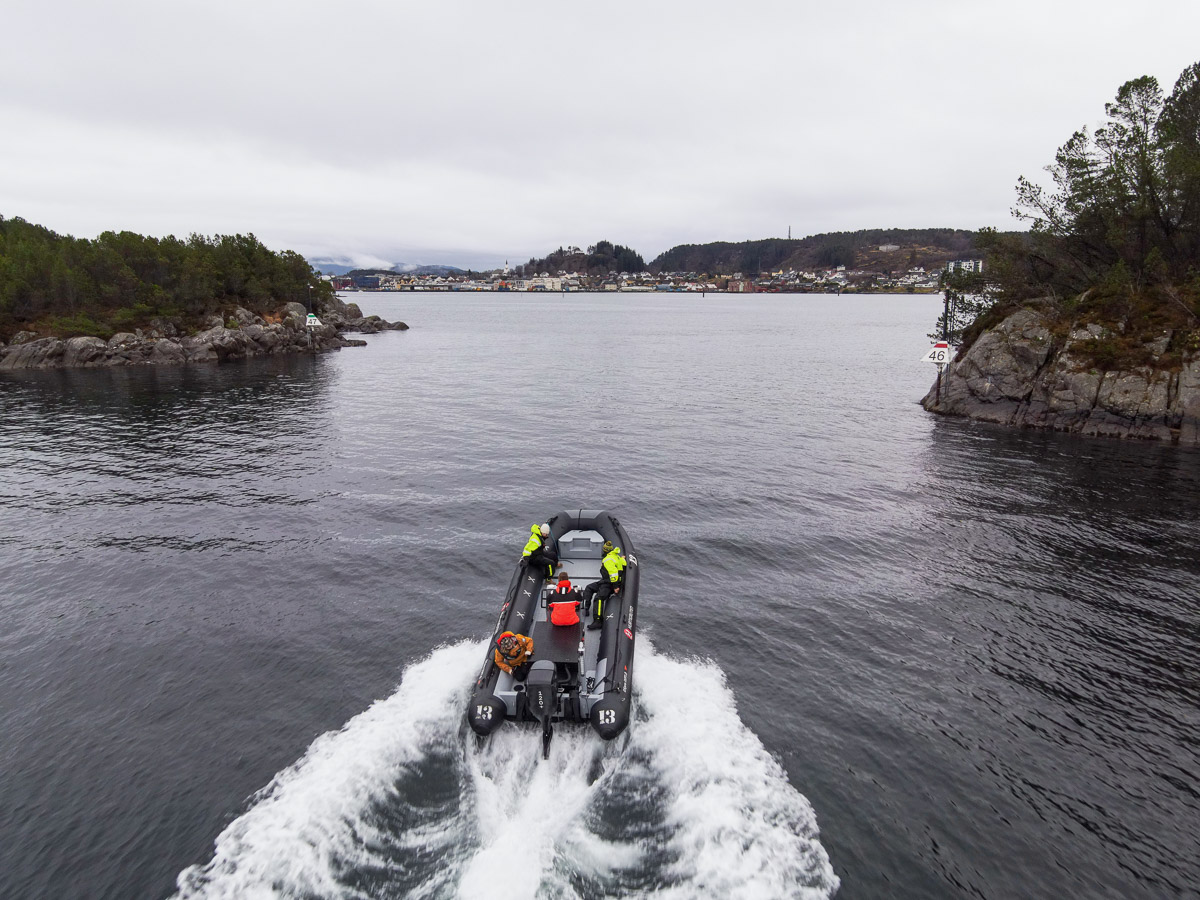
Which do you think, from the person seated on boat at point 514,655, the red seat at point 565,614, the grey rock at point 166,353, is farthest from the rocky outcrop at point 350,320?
the person seated on boat at point 514,655

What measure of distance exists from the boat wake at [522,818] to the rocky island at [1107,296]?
3419 cm

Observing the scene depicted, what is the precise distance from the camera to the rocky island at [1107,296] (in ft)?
113

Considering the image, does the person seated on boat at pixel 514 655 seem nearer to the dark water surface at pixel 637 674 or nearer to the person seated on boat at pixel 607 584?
the dark water surface at pixel 637 674

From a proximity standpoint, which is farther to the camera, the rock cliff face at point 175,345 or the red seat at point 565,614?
the rock cliff face at point 175,345

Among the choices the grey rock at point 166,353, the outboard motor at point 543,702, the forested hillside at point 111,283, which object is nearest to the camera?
the outboard motor at point 543,702

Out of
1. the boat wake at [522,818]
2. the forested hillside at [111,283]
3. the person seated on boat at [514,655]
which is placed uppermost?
the forested hillside at [111,283]

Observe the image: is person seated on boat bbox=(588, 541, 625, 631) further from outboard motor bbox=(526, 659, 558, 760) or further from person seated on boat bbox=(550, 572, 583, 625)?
outboard motor bbox=(526, 659, 558, 760)

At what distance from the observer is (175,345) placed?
65.1m

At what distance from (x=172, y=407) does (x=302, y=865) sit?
43244 millimetres

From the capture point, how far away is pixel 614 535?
19984 millimetres

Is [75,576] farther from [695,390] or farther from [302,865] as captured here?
[695,390]

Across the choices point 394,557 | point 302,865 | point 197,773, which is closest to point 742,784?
point 302,865

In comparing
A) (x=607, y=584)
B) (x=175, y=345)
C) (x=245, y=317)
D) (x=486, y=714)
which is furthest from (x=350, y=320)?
(x=486, y=714)

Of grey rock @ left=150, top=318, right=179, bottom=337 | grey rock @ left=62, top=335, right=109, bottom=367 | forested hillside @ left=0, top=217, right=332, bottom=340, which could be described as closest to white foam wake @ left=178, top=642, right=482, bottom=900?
grey rock @ left=62, top=335, right=109, bottom=367
